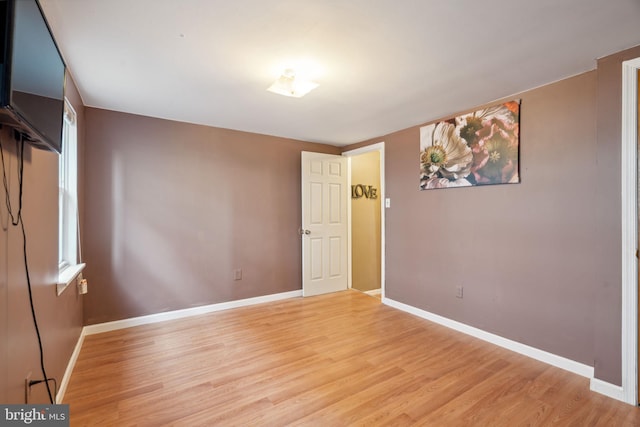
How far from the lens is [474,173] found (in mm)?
2877

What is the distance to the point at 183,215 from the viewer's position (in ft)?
11.2

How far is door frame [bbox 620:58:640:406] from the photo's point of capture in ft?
6.06

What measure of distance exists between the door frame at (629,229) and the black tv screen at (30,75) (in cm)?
308

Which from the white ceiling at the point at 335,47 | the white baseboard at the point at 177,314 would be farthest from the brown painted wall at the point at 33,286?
the white baseboard at the point at 177,314

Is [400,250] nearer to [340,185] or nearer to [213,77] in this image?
[340,185]

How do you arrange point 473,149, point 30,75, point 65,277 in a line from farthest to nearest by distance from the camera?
point 473,149
point 65,277
point 30,75

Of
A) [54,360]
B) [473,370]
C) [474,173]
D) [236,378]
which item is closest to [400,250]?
[474,173]

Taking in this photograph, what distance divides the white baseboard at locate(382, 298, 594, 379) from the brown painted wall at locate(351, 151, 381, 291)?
1352 mm

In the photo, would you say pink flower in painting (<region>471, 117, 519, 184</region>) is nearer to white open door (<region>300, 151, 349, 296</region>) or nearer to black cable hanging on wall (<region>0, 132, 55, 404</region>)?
Answer: white open door (<region>300, 151, 349, 296</region>)

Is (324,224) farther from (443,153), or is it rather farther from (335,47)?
(335,47)

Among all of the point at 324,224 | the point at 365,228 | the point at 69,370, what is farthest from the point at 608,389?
the point at 69,370

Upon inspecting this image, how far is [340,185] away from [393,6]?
315 cm

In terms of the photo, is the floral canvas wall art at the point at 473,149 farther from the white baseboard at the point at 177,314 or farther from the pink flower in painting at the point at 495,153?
the white baseboard at the point at 177,314

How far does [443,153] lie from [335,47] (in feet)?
6.06
